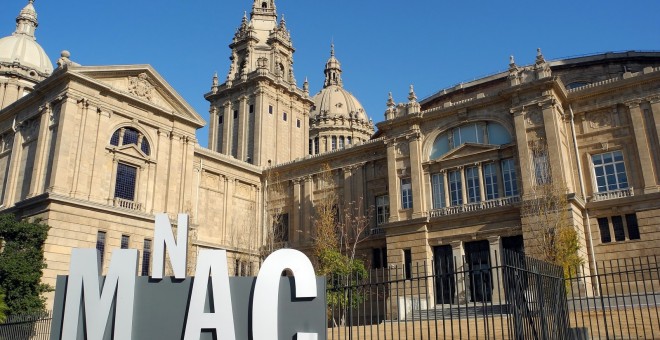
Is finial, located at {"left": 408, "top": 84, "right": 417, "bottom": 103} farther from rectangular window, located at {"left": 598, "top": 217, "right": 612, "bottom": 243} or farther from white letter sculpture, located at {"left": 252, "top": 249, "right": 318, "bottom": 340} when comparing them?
white letter sculpture, located at {"left": 252, "top": 249, "right": 318, "bottom": 340}

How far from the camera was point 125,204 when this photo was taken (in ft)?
113

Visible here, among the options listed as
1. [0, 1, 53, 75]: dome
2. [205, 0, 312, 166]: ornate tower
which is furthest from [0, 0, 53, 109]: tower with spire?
[205, 0, 312, 166]: ornate tower

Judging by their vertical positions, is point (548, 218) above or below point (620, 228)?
above

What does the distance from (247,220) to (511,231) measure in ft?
74.9

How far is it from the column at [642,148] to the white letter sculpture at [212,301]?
26860 millimetres

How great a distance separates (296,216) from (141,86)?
16.4 m

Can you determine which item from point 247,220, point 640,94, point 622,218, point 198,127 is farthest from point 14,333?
point 640,94

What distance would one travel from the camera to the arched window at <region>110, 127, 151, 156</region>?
35375mm

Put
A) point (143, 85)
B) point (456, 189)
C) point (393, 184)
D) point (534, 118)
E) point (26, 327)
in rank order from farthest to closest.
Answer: point (143, 85)
point (393, 184)
point (456, 189)
point (534, 118)
point (26, 327)

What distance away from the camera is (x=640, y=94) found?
31.2 m

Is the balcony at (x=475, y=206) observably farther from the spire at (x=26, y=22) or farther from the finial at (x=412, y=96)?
the spire at (x=26, y=22)

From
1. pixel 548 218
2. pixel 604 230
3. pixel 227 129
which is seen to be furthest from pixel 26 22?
pixel 604 230

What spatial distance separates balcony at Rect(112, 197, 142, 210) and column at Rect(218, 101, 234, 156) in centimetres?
2355

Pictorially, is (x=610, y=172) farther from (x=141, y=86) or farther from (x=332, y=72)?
(x=332, y=72)
